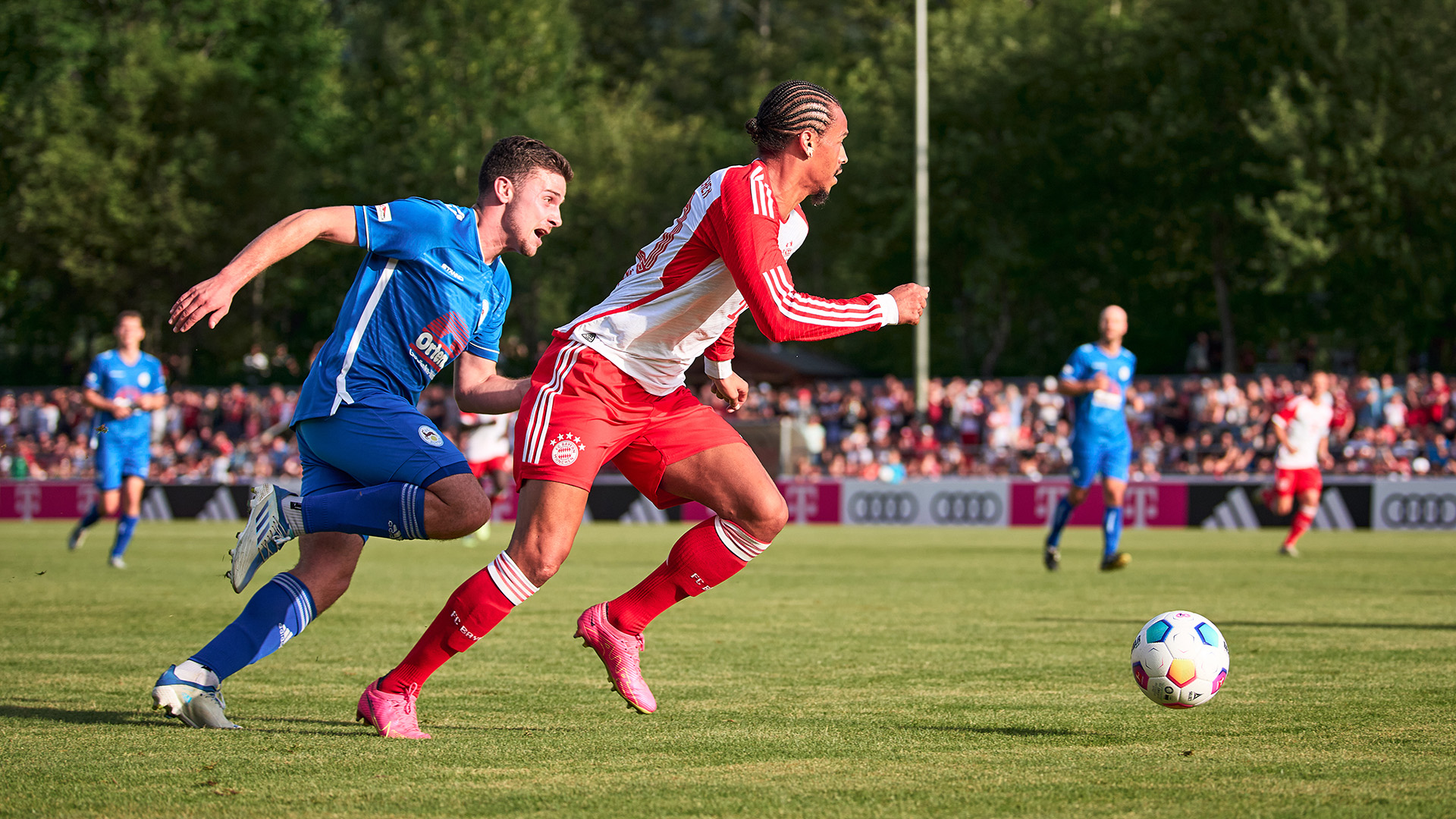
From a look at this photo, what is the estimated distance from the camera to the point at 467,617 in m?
5.06

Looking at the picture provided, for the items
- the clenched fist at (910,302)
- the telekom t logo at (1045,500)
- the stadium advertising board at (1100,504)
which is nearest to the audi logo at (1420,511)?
the stadium advertising board at (1100,504)

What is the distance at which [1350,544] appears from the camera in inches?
766

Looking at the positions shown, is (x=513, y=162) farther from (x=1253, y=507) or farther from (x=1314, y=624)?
(x=1253, y=507)

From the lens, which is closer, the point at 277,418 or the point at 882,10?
the point at 277,418

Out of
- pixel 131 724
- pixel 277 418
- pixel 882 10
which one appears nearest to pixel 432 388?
pixel 277 418

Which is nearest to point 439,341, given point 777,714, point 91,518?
point 777,714

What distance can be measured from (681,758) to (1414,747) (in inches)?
95.3

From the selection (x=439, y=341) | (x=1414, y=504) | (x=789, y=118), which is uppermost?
(x=789, y=118)

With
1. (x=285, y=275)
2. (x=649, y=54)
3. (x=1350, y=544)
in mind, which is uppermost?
(x=649, y=54)

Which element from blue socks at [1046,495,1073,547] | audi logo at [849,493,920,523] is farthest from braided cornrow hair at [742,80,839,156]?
audi logo at [849,493,920,523]

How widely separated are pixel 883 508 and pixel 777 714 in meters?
20.5

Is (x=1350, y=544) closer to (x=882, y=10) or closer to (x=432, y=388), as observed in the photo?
(x=432, y=388)

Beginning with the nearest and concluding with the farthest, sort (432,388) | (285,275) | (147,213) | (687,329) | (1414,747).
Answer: (1414,747), (687,329), (432,388), (147,213), (285,275)

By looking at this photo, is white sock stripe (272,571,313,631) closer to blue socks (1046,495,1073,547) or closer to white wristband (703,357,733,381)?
white wristband (703,357,733,381)
